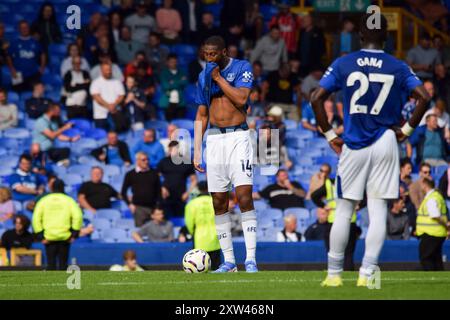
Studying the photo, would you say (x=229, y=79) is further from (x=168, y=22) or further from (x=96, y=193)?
(x=168, y=22)

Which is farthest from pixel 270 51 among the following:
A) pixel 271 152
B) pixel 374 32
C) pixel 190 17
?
pixel 374 32

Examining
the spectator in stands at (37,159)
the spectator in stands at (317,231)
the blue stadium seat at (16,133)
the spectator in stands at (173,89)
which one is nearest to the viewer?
the spectator in stands at (317,231)

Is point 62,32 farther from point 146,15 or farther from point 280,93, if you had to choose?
point 280,93

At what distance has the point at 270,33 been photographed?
91.9 feet

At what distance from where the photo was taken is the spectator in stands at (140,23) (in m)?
28.4

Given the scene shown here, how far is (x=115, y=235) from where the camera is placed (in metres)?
23.6

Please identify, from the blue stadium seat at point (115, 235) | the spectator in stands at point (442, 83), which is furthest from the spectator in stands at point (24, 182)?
the spectator in stands at point (442, 83)

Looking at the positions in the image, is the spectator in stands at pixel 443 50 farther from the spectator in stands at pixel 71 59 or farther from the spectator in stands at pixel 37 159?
the spectator in stands at pixel 37 159

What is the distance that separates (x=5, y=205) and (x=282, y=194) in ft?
17.5

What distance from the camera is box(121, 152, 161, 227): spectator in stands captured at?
23.4 m

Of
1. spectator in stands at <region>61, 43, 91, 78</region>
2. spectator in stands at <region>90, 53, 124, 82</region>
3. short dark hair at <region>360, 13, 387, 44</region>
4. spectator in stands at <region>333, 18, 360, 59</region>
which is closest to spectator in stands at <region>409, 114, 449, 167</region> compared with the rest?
spectator in stands at <region>333, 18, 360, 59</region>

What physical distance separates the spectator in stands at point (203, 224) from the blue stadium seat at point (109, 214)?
4.33 meters

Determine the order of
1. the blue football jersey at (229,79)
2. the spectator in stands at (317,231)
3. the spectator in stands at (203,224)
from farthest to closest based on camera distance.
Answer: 1. the spectator in stands at (317,231)
2. the spectator in stands at (203,224)
3. the blue football jersey at (229,79)

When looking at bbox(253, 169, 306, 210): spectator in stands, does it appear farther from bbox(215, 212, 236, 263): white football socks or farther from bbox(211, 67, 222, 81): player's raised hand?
bbox(211, 67, 222, 81): player's raised hand
